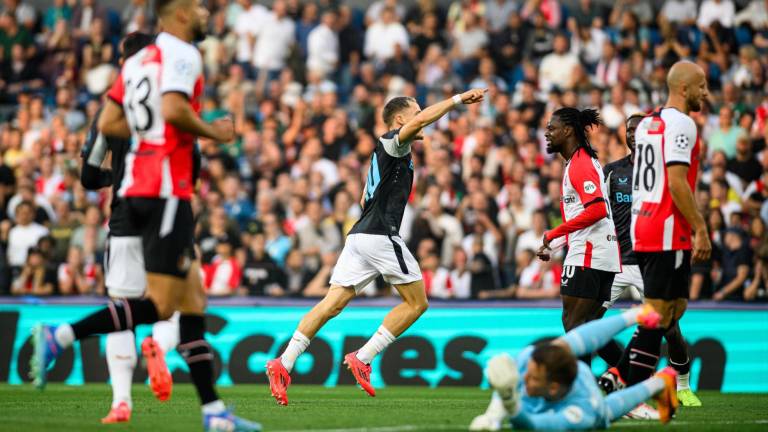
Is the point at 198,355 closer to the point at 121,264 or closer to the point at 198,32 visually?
the point at 121,264

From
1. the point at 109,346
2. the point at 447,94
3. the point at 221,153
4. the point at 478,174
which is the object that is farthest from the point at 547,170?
the point at 109,346

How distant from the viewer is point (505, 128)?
20406 millimetres

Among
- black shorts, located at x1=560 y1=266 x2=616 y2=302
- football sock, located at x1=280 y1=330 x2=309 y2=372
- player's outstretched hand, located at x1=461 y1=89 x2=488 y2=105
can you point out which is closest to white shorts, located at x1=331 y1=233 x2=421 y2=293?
football sock, located at x1=280 y1=330 x2=309 y2=372

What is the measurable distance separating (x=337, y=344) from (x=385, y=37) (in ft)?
30.5

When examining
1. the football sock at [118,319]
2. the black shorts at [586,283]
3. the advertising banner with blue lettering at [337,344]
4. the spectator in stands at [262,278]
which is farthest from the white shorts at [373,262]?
the spectator in stands at [262,278]

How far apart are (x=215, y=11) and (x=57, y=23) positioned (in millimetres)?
3459

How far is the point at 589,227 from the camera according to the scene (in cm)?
1054

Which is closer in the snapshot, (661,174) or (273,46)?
(661,174)

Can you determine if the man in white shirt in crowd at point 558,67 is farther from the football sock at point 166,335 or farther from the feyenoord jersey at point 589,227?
the feyenoord jersey at point 589,227

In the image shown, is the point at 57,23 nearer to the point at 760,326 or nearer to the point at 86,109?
the point at 86,109

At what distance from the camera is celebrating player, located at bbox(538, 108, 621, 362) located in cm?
1038

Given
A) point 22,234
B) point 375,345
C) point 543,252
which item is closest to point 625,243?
point 543,252

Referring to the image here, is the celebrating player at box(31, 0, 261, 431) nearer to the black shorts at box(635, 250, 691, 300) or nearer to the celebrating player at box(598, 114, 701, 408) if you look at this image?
the black shorts at box(635, 250, 691, 300)

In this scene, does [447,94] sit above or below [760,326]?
above
